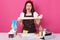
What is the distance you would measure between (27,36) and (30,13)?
22 centimetres

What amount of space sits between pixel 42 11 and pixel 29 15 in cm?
15

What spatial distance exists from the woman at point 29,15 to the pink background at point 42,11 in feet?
0.27

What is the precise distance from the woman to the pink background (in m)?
0.08

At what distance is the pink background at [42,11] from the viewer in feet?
4.66

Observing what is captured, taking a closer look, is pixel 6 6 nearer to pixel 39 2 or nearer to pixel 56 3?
pixel 39 2

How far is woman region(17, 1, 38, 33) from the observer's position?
1.33 meters

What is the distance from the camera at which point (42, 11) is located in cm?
143

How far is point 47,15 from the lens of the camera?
143 cm

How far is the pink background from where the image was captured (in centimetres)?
142

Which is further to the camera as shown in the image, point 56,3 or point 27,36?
point 56,3

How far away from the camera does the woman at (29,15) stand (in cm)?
133

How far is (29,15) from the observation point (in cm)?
135

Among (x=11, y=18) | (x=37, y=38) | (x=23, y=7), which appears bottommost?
(x=37, y=38)

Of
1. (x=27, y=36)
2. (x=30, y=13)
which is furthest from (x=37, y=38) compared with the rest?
(x=30, y=13)
